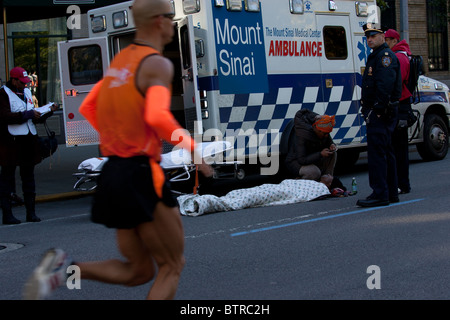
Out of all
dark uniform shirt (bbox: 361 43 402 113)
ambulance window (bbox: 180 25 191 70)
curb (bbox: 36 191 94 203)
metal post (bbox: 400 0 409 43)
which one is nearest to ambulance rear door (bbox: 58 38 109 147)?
curb (bbox: 36 191 94 203)

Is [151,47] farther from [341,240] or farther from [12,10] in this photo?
[12,10]

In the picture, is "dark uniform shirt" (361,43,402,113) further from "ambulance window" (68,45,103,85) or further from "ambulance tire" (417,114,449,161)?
"ambulance tire" (417,114,449,161)

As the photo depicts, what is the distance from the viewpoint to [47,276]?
345cm

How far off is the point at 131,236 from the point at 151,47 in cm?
95

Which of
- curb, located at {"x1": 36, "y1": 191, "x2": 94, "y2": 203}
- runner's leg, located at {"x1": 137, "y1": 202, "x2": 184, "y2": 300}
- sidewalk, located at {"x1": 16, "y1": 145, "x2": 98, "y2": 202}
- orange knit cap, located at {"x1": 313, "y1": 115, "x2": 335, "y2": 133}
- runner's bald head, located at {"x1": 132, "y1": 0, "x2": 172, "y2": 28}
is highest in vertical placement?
runner's bald head, located at {"x1": 132, "y1": 0, "x2": 172, "y2": 28}

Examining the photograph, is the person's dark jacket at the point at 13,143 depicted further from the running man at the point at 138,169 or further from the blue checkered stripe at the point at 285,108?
the running man at the point at 138,169

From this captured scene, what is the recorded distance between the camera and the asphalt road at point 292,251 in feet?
15.6

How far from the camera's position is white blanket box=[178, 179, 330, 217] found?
8.23 meters

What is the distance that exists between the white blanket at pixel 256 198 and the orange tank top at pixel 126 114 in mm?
4689

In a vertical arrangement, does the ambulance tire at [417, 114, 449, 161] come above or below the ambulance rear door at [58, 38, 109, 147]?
below

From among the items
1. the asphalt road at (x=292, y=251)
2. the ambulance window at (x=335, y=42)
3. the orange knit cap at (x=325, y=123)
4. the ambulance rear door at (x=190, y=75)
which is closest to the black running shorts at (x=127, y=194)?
the asphalt road at (x=292, y=251)

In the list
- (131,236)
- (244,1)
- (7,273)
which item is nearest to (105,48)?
(244,1)

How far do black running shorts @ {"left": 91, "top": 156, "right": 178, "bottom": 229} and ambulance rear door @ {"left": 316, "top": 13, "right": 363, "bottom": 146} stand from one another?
7871mm

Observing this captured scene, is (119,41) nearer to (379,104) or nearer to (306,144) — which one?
(306,144)
